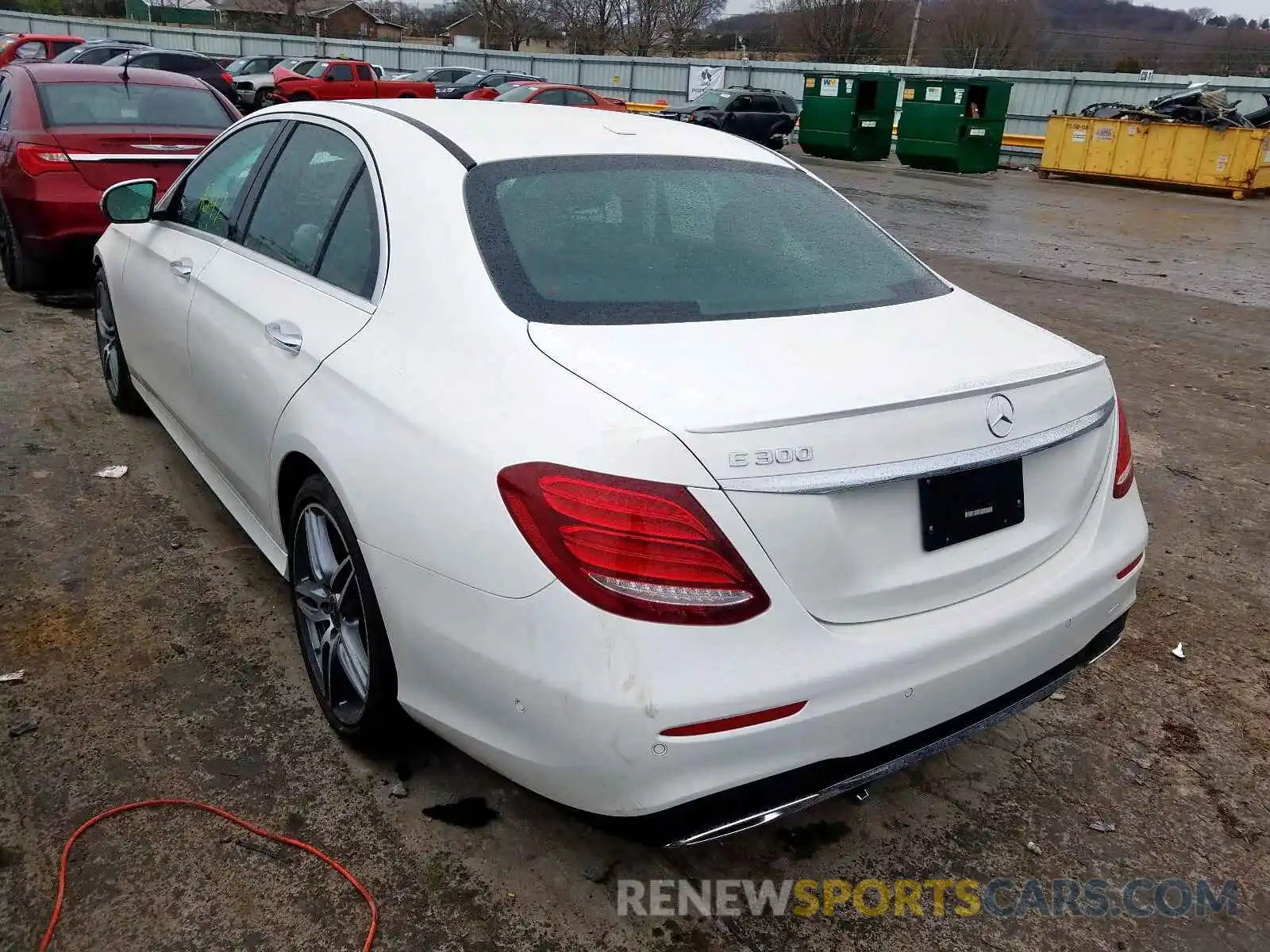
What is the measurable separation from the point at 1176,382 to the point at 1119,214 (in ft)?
39.0

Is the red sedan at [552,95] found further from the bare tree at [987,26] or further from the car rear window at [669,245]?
the bare tree at [987,26]

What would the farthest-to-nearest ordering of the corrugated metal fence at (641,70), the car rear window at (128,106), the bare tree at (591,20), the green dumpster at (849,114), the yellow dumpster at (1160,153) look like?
the bare tree at (591,20)
the corrugated metal fence at (641,70)
the green dumpster at (849,114)
the yellow dumpster at (1160,153)
the car rear window at (128,106)

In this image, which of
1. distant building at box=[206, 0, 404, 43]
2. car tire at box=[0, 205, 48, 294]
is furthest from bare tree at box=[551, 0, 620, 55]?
car tire at box=[0, 205, 48, 294]

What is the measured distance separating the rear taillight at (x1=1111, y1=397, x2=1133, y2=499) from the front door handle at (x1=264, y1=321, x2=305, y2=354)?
2155 mm

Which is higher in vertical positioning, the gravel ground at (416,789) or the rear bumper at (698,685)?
the rear bumper at (698,685)

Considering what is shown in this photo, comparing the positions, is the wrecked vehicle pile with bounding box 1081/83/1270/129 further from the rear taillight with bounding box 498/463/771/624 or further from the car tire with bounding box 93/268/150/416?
the rear taillight with bounding box 498/463/771/624

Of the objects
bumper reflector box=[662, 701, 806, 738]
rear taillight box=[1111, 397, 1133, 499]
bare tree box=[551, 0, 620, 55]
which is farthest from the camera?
bare tree box=[551, 0, 620, 55]

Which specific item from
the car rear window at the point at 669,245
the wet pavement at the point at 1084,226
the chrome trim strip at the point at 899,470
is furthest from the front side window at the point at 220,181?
the wet pavement at the point at 1084,226

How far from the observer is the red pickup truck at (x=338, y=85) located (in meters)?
24.8

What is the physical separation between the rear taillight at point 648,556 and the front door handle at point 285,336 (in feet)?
4.18

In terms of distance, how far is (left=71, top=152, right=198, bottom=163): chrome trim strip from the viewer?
6926 millimetres

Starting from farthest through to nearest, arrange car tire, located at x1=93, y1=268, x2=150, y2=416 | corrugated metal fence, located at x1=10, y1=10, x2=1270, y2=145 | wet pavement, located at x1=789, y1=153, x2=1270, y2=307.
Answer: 1. corrugated metal fence, located at x1=10, y1=10, x2=1270, y2=145
2. wet pavement, located at x1=789, y1=153, x2=1270, y2=307
3. car tire, located at x1=93, y1=268, x2=150, y2=416

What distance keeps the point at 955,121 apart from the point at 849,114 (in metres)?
2.88

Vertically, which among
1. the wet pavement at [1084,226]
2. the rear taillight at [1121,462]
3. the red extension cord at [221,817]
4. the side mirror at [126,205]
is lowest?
the wet pavement at [1084,226]
